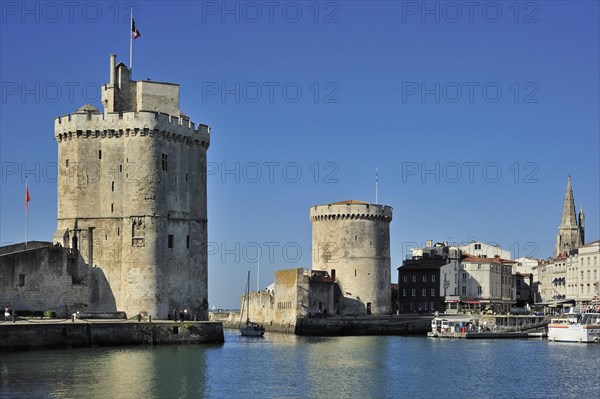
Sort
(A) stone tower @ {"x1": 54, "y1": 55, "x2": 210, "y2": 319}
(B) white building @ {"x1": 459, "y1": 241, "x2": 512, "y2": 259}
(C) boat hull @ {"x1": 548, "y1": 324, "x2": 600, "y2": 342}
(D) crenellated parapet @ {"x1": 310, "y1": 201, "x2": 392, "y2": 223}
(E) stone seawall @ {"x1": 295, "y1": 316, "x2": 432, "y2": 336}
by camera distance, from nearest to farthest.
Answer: (A) stone tower @ {"x1": 54, "y1": 55, "x2": 210, "y2": 319}
(C) boat hull @ {"x1": 548, "y1": 324, "x2": 600, "y2": 342}
(E) stone seawall @ {"x1": 295, "y1": 316, "x2": 432, "y2": 336}
(D) crenellated parapet @ {"x1": 310, "y1": 201, "x2": 392, "y2": 223}
(B) white building @ {"x1": 459, "y1": 241, "x2": 512, "y2": 259}

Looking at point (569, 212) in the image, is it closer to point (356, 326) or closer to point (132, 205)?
point (356, 326)

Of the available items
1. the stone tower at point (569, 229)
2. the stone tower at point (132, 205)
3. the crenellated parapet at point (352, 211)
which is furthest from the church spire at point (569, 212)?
the stone tower at point (132, 205)

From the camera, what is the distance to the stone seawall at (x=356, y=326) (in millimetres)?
71875

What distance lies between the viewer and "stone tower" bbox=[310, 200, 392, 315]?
78625 mm

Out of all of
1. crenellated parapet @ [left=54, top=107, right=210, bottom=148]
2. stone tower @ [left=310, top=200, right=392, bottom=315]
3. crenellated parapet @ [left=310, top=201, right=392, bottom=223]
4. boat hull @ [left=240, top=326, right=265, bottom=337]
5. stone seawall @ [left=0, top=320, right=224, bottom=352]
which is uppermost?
crenellated parapet @ [left=54, top=107, right=210, bottom=148]

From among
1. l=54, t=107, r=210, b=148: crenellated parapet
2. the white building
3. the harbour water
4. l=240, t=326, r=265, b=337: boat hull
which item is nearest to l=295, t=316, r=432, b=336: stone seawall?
l=240, t=326, r=265, b=337: boat hull

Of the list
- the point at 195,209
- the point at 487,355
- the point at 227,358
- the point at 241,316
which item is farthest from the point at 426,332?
the point at 227,358

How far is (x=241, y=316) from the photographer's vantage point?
84.3m

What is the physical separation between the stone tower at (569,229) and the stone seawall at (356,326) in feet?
184

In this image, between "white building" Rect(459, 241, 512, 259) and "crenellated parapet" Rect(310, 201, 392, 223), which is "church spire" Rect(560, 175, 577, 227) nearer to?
"white building" Rect(459, 241, 512, 259)

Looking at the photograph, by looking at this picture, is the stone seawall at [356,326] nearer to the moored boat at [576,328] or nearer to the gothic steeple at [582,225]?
the moored boat at [576,328]

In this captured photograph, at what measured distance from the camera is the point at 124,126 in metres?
53.5

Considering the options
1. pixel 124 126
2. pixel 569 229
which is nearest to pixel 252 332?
pixel 124 126

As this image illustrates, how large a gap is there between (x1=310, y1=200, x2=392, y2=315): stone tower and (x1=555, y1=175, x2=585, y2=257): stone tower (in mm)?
52375
